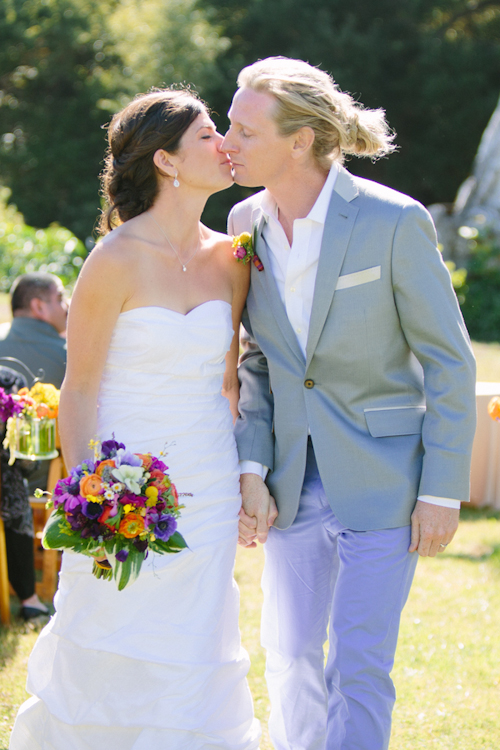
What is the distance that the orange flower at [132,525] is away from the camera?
238cm

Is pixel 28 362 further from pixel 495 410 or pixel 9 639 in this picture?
pixel 495 410

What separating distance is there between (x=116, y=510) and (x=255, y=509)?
855mm

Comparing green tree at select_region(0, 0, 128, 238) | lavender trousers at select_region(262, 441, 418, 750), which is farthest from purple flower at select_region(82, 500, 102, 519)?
green tree at select_region(0, 0, 128, 238)

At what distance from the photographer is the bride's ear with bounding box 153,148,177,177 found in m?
3.07

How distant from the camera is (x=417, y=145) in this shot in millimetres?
27219

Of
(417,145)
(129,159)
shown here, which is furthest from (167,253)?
(417,145)

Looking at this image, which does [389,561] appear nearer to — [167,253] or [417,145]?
[167,253]

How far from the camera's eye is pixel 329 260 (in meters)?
2.82

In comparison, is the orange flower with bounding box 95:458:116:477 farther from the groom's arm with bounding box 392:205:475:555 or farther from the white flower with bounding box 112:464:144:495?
the groom's arm with bounding box 392:205:475:555

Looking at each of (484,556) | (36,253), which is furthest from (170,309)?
(36,253)

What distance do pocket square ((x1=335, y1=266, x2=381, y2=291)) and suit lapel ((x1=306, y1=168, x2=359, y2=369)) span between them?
0.02 meters

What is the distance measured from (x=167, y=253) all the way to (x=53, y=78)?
33.5 metres

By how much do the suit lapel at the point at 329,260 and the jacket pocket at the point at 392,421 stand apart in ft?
1.05

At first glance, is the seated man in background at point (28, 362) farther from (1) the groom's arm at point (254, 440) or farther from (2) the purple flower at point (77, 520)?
(2) the purple flower at point (77, 520)
